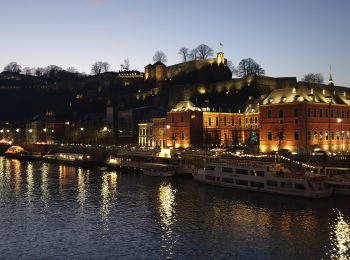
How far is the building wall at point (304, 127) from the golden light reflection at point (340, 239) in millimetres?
35801

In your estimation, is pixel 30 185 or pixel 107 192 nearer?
pixel 107 192

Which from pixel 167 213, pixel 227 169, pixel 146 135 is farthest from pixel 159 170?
pixel 146 135

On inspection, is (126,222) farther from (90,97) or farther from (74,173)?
(90,97)

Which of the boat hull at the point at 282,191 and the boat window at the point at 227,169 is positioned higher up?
the boat window at the point at 227,169

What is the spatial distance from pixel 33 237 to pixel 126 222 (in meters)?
8.09

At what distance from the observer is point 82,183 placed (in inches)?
2594

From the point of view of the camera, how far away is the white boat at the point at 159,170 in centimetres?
7131

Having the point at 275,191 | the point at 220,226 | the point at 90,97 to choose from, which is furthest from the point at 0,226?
the point at 90,97

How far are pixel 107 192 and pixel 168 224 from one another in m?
18.8

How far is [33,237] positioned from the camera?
35938 millimetres

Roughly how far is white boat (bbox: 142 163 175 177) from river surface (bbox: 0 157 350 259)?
11.0 metres

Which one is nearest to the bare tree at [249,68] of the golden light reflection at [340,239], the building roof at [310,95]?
the building roof at [310,95]

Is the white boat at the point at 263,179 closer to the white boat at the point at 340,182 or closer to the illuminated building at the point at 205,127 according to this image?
the white boat at the point at 340,182

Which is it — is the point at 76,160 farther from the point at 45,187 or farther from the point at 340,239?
the point at 340,239
